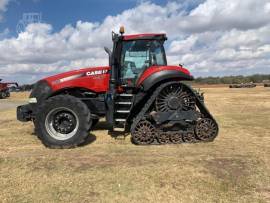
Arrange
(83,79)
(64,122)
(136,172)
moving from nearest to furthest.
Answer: (136,172)
(64,122)
(83,79)

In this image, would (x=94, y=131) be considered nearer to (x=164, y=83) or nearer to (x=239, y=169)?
(x=164, y=83)

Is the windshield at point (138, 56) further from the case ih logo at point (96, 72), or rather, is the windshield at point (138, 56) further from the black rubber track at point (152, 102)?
the black rubber track at point (152, 102)

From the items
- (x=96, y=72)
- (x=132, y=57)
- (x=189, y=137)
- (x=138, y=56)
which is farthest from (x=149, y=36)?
(x=189, y=137)

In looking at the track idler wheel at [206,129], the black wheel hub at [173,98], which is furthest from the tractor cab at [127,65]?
the track idler wheel at [206,129]

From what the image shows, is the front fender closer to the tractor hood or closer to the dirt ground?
the tractor hood

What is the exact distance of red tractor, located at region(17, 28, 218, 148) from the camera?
26.5ft

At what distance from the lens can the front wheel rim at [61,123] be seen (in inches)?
318

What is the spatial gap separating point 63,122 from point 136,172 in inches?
119

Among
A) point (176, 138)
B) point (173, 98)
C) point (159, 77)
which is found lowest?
point (176, 138)

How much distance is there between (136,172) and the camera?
5.89 meters

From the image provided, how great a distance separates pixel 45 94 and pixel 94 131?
83.6 inches

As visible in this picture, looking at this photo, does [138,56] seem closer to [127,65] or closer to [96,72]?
[127,65]

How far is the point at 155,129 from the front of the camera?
8117 mm

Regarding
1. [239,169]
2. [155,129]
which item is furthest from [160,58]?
[239,169]
